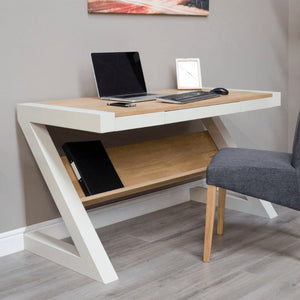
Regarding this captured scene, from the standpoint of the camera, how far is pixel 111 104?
218cm

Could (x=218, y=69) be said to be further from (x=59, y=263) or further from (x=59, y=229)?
(x=59, y=263)

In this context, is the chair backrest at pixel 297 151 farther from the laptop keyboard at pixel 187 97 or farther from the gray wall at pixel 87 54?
the gray wall at pixel 87 54

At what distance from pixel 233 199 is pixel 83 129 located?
1.28 meters

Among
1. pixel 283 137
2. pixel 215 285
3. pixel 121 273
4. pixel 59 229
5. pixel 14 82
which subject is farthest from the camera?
pixel 283 137

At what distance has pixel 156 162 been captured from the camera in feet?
8.86

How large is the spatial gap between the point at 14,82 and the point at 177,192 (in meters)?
1.24

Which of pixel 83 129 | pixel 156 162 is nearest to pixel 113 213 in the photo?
pixel 156 162

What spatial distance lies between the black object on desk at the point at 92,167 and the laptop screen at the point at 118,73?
26 centimetres

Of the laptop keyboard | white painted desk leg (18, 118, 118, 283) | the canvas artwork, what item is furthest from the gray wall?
the laptop keyboard

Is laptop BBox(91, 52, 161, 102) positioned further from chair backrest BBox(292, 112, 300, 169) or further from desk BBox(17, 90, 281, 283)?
chair backrest BBox(292, 112, 300, 169)

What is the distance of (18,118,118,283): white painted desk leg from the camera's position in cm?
207

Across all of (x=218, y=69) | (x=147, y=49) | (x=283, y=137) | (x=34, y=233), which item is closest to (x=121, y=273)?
(x=34, y=233)

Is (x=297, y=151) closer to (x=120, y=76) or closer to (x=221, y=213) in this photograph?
(x=221, y=213)

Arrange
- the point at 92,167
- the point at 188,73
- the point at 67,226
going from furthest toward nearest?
1. the point at 188,73
2. the point at 92,167
3. the point at 67,226
